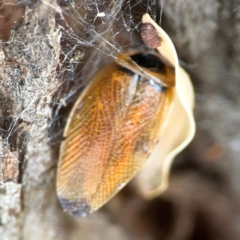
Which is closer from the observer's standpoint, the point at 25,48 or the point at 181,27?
the point at 25,48

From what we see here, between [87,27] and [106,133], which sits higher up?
[87,27]

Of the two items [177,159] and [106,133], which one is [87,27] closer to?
[106,133]

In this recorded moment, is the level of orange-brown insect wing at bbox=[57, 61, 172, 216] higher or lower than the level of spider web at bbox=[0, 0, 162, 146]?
lower

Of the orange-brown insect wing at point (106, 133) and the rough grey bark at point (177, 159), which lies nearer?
the rough grey bark at point (177, 159)

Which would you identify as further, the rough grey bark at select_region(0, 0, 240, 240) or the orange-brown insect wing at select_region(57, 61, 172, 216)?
the orange-brown insect wing at select_region(57, 61, 172, 216)

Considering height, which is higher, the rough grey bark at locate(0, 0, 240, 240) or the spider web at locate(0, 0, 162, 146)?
the spider web at locate(0, 0, 162, 146)

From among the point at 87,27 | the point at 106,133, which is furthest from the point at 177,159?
the point at 87,27

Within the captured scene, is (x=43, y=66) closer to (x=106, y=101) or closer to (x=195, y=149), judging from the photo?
(x=106, y=101)

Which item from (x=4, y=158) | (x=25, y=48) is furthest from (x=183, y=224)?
(x=25, y=48)
